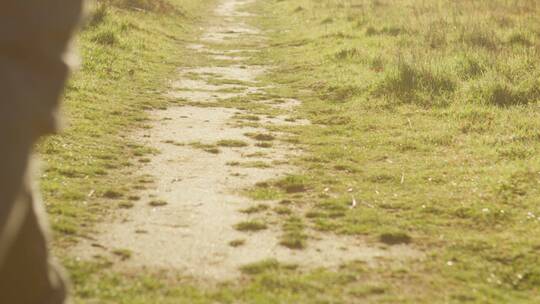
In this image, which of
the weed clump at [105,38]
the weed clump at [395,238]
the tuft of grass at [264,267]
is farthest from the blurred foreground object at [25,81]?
the weed clump at [105,38]

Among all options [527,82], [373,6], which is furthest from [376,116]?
[373,6]

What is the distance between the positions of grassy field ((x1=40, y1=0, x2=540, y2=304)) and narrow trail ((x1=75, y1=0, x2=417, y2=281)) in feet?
0.54

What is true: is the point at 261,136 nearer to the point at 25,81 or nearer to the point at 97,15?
the point at 25,81

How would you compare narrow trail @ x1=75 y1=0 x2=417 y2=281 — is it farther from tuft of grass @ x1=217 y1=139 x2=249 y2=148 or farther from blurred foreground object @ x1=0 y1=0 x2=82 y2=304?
blurred foreground object @ x1=0 y1=0 x2=82 y2=304

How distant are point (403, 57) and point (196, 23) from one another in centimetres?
1042

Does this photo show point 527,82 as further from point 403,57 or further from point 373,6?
point 373,6

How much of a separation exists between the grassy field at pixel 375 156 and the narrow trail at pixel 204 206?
165mm

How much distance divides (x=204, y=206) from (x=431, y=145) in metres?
3.22

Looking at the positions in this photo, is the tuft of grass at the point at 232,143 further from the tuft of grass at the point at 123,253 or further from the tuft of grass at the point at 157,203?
the tuft of grass at the point at 123,253

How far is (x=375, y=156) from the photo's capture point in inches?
304

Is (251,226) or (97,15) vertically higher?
(97,15)

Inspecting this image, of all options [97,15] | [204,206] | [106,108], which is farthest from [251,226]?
[97,15]

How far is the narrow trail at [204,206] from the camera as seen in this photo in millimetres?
4807

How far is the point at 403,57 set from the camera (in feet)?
39.7
